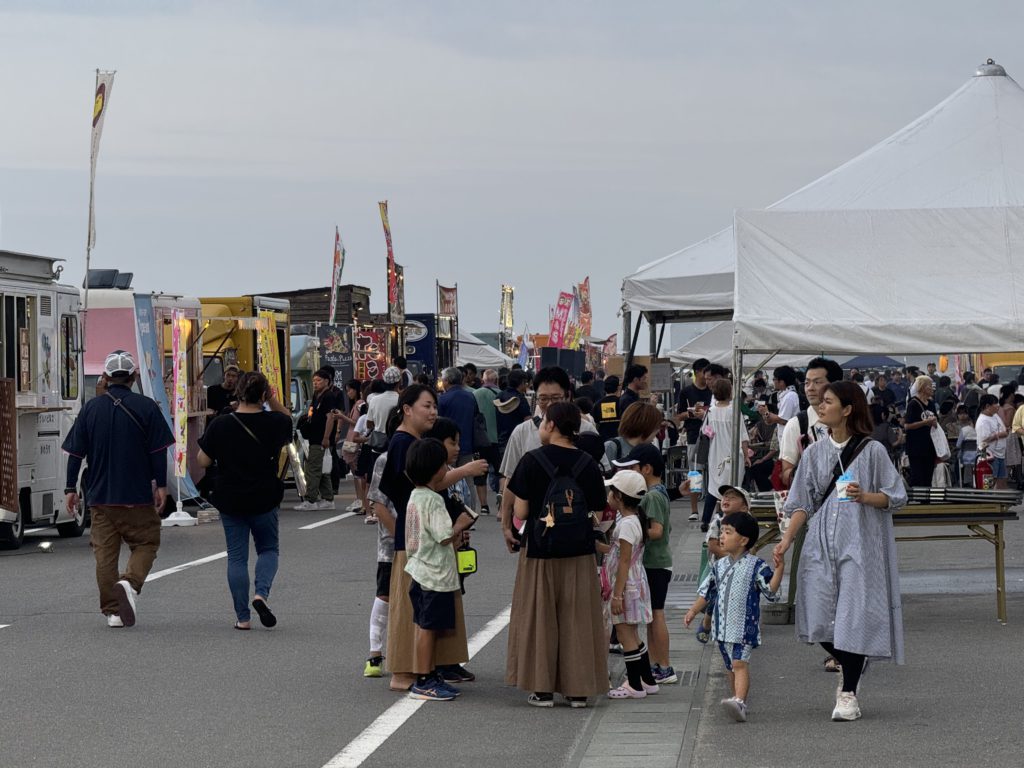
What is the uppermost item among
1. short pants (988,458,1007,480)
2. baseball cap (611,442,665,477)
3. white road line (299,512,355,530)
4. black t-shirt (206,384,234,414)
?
black t-shirt (206,384,234,414)

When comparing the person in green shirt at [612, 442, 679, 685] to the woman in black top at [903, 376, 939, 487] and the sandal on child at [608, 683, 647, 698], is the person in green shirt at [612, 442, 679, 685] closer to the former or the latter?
the sandal on child at [608, 683, 647, 698]

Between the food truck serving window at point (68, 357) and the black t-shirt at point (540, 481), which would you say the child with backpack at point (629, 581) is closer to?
the black t-shirt at point (540, 481)

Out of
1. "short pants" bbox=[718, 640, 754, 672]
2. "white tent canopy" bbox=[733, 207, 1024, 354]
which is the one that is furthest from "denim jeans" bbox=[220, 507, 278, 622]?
"short pants" bbox=[718, 640, 754, 672]

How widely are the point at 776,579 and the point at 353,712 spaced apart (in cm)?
218

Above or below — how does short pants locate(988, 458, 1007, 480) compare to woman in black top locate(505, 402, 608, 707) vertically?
below

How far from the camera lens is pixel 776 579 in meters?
8.06

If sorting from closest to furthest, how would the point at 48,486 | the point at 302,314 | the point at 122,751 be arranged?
the point at 122,751
the point at 48,486
the point at 302,314

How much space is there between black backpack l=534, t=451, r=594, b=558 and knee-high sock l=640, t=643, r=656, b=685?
0.76m

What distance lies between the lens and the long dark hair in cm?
816

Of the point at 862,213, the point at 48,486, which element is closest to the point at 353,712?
the point at 862,213

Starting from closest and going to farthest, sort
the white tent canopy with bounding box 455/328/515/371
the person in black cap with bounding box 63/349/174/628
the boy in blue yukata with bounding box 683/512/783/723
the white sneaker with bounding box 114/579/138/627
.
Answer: the boy in blue yukata with bounding box 683/512/783/723, the white sneaker with bounding box 114/579/138/627, the person in black cap with bounding box 63/349/174/628, the white tent canopy with bounding box 455/328/515/371

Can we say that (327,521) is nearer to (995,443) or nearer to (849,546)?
(995,443)

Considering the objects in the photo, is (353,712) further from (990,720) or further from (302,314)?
(302,314)

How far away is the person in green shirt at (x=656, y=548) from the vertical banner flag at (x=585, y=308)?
45.6 m
